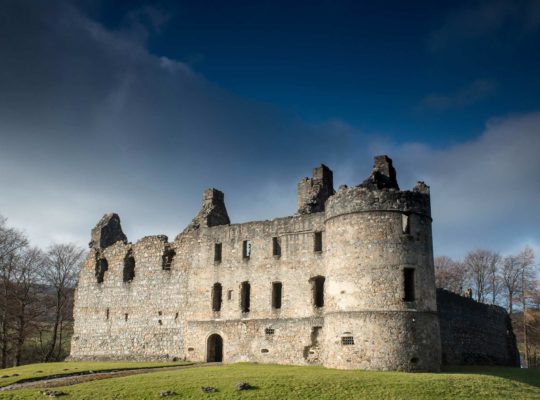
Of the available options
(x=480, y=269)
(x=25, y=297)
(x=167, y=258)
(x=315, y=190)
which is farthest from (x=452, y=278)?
(x=25, y=297)

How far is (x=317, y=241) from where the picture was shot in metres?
29.4

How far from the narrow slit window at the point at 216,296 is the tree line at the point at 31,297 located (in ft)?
53.5

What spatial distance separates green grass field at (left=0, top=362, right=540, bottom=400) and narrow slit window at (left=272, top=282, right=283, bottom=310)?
23.1 feet

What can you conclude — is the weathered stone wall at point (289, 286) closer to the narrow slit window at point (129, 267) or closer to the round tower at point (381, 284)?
the round tower at point (381, 284)

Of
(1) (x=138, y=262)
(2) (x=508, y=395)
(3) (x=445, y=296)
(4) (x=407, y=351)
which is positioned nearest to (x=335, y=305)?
(4) (x=407, y=351)

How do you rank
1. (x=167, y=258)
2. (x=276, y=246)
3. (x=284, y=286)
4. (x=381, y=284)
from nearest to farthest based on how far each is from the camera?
(x=381, y=284)
(x=284, y=286)
(x=276, y=246)
(x=167, y=258)

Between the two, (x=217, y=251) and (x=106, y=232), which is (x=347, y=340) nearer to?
(x=217, y=251)

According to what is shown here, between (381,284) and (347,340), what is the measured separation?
296cm

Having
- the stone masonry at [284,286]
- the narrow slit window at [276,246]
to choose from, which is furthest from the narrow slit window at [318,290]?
the narrow slit window at [276,246]

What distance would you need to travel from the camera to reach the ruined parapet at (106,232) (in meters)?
40.0

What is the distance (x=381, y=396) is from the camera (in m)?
19.2

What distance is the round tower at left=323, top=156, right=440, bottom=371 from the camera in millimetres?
24062

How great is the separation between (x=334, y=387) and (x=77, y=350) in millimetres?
23844

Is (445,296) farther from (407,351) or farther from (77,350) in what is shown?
(77,350)
